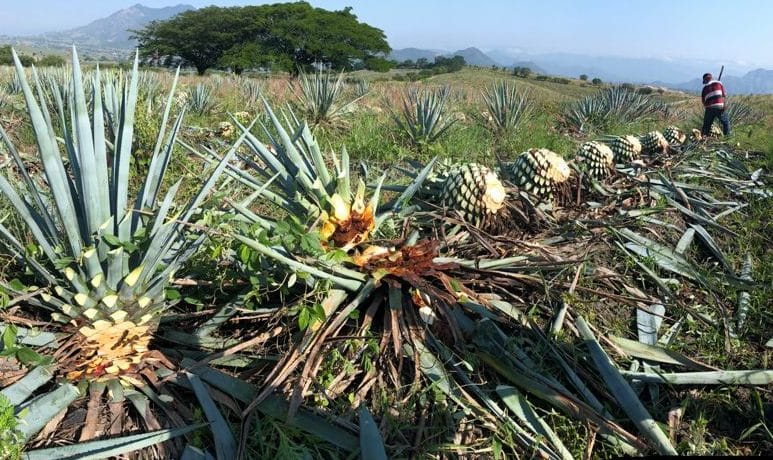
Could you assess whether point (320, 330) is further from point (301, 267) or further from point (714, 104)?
point (714, 104)

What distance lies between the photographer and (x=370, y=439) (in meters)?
1.36

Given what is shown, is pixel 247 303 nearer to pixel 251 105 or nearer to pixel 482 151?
pixel 482 151

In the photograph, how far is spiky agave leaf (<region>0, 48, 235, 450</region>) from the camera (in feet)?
4.81

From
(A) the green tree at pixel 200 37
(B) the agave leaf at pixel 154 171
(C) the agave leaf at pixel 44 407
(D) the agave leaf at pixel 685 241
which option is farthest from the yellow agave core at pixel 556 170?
(A) the green tree at pixel 200 37

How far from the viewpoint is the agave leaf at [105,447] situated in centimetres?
128

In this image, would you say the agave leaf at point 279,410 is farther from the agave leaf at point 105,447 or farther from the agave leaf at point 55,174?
the agave leaf at point 55,174

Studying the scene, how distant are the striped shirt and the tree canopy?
29.8 metres

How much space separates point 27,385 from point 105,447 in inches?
13.5

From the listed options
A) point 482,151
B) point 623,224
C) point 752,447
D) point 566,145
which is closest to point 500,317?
point 752,447

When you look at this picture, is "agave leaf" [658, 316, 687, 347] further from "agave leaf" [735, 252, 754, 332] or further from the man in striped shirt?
the man in striped shirt

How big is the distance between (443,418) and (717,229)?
101 inches

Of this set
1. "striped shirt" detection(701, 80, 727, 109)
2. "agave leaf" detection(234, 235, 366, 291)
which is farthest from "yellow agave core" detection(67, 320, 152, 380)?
"striped shirt" detection(701, 80, 727, 109)

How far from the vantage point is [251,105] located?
27.5ft

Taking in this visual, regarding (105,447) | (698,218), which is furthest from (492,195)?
(105,447)
